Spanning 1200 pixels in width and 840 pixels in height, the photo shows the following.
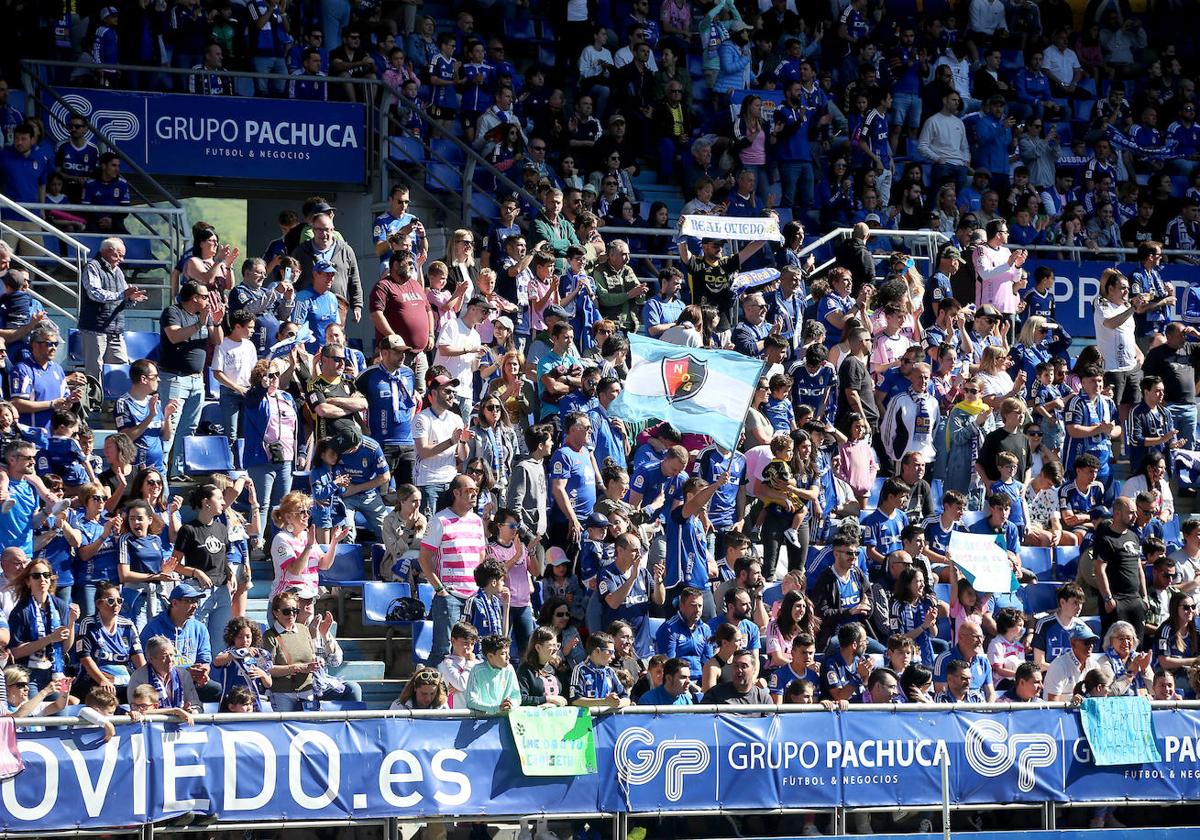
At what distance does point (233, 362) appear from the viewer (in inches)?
595

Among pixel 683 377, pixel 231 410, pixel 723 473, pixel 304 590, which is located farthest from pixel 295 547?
pixel 683 377

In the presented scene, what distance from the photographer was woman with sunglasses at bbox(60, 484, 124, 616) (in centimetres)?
1297

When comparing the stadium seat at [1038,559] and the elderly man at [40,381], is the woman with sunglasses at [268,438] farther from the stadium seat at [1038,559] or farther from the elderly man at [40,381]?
the stadium seat at [1038,559]

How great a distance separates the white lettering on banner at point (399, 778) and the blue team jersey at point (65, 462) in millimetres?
3705

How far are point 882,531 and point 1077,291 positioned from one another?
7499 millimetres

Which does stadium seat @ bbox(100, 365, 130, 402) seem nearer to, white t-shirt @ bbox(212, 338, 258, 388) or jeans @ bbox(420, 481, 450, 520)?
white t-shirt @ bbox(212, 338, 258, 388)

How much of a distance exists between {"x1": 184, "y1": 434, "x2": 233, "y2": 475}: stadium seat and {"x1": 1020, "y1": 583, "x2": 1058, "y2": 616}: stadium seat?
622 cm

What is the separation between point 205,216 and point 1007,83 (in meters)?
19.0

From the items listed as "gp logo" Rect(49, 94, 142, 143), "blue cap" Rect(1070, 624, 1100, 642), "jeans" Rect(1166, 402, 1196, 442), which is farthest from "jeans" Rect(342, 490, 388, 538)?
"jeans" Rect(1166, 402, 1196, 442)

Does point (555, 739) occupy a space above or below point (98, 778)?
above

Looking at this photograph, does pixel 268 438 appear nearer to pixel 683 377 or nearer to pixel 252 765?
pixel 683 377

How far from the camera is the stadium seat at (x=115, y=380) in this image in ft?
52.5

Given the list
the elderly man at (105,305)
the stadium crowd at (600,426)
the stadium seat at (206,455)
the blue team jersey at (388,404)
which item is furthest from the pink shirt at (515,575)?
the elderly man at (105,305)

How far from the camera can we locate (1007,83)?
26.2m
